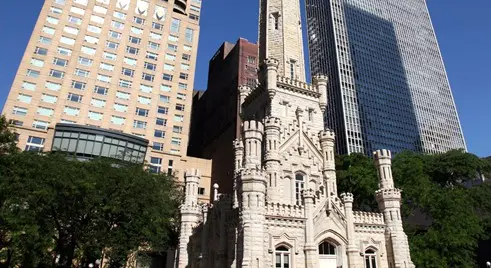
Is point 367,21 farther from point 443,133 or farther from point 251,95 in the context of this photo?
point 251,95

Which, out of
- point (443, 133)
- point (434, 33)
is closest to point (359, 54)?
point (443, 133)

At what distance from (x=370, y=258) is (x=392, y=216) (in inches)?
155

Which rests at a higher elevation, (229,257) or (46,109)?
(46,109)

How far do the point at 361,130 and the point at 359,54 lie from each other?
32743mm

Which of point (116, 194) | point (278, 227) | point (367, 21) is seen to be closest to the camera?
point (278, 227)

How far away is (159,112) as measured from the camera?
69500 millimetres

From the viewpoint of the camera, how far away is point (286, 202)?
2967 cm

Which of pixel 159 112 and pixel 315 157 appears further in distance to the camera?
pixel 159 112

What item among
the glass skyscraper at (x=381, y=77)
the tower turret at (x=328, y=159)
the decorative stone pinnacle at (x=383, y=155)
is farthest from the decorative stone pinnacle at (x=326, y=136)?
the glass skyscraper at (x=381, y=77)

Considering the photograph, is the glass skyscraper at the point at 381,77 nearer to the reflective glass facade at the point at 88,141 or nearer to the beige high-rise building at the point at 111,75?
the beige high-rise building at the point at 111,75

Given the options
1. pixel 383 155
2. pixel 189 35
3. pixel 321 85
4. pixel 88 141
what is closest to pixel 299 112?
pixel 321 85

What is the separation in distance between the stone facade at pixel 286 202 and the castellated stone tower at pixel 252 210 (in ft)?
0.21

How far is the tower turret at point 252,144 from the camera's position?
86.9ft

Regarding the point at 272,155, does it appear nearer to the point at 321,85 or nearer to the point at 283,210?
the point at 283,210
